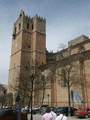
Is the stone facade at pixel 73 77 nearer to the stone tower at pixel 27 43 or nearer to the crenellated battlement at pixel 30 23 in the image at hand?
the stone tower at pixel 27 43

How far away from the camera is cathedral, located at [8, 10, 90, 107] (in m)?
48.6

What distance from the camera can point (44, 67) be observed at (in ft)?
233

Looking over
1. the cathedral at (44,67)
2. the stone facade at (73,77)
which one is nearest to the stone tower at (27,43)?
the cathedral at (44,67)

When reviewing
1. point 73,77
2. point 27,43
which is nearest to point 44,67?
point 27,43

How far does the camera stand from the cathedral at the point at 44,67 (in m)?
48.6

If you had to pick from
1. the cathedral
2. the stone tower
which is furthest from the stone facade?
the stone tower

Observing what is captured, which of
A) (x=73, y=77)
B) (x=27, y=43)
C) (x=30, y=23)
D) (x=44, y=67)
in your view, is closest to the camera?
(x=73, y=77)

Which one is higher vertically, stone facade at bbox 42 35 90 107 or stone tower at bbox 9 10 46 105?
stone tower at bbox 9 10 46 105

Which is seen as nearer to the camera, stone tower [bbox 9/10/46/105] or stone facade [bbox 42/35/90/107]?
stone facade [bbox 42/35/90/107]

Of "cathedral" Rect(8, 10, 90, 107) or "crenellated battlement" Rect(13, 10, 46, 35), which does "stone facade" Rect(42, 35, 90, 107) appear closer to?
"cathedral" Rect(8, 10, 90, 107)

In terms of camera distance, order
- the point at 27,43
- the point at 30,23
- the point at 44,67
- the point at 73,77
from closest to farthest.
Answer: the point at 73,77
the point at 44,67
the point at 27,43
the point at 30,23

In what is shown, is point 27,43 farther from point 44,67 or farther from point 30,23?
point 44,67

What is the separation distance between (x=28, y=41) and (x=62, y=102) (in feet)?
104

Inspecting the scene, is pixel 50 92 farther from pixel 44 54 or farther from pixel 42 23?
pixel 42 23
